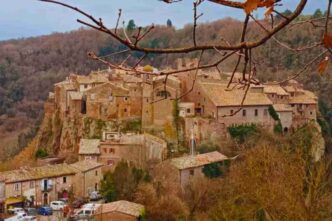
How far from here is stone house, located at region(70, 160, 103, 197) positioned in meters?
21.7

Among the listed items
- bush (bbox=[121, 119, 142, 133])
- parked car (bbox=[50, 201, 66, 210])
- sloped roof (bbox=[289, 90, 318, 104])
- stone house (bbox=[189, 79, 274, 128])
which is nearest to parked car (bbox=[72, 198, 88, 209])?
parked car (bbox=[50, 201, 66, 210])

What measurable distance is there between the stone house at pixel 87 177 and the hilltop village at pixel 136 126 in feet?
0.11

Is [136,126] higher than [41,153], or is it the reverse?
[136,126]

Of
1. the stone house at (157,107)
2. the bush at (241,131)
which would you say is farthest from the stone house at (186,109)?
the bush at (241,131)

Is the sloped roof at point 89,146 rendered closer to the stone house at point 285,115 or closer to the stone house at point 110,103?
the stone house at point 110,103

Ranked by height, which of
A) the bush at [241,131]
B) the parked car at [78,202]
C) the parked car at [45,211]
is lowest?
the parked car at [45,211]

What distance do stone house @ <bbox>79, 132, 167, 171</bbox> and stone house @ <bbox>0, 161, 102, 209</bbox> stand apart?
1.78ft

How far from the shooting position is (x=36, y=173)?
2155 cm

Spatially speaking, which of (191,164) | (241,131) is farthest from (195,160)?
(241,131)

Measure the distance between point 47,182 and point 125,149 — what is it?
9.42ft

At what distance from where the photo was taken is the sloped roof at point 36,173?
21172mm

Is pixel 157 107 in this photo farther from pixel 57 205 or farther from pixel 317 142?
pixel 317 142

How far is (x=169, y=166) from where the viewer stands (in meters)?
21.3

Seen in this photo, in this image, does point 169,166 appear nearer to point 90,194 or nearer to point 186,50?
point 90,194
